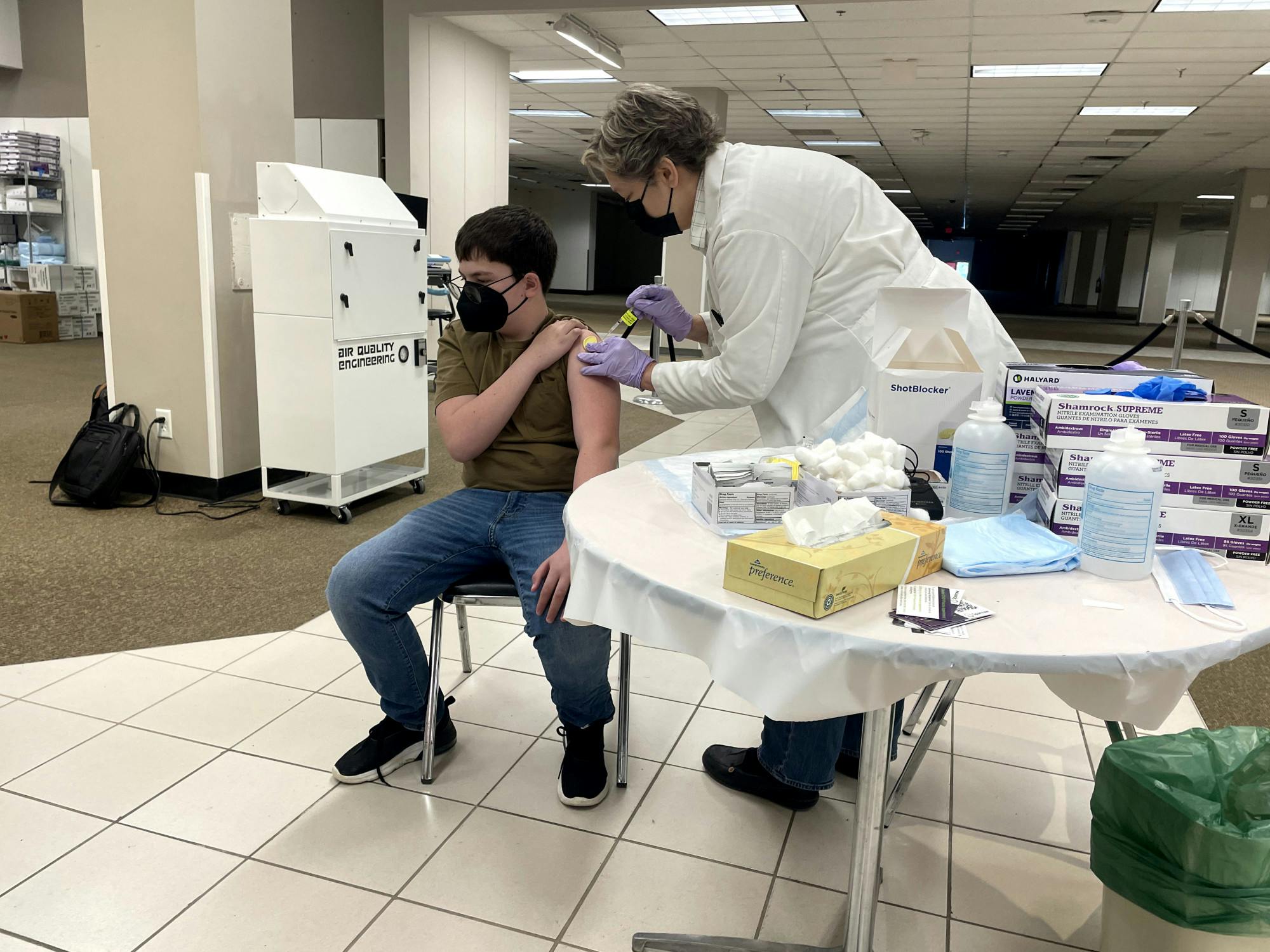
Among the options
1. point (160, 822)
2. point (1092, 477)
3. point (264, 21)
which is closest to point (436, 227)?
point (264, 21)

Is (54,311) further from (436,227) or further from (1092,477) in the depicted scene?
(1092,477)

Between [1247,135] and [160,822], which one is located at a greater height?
[1247,135]

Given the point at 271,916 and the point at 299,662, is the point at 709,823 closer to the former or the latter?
the point at 271,916

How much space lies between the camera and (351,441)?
156 inches

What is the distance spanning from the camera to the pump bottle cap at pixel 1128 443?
1163mm

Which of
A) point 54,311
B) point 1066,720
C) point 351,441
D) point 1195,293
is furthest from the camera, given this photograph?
point 1195,293

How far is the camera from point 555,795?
201cm

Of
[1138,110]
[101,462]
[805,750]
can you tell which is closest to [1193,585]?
[805,750]

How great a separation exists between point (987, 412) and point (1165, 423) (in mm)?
234

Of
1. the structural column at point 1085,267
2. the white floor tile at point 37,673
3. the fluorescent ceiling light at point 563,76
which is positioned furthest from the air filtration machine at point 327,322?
the structural column at point 1085,267

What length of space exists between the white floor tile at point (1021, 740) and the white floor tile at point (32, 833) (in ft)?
6.35

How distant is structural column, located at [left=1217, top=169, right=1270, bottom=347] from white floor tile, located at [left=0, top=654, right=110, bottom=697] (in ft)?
52.8

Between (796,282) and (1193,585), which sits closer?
(1193,585)

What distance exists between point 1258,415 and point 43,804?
2.28 m
